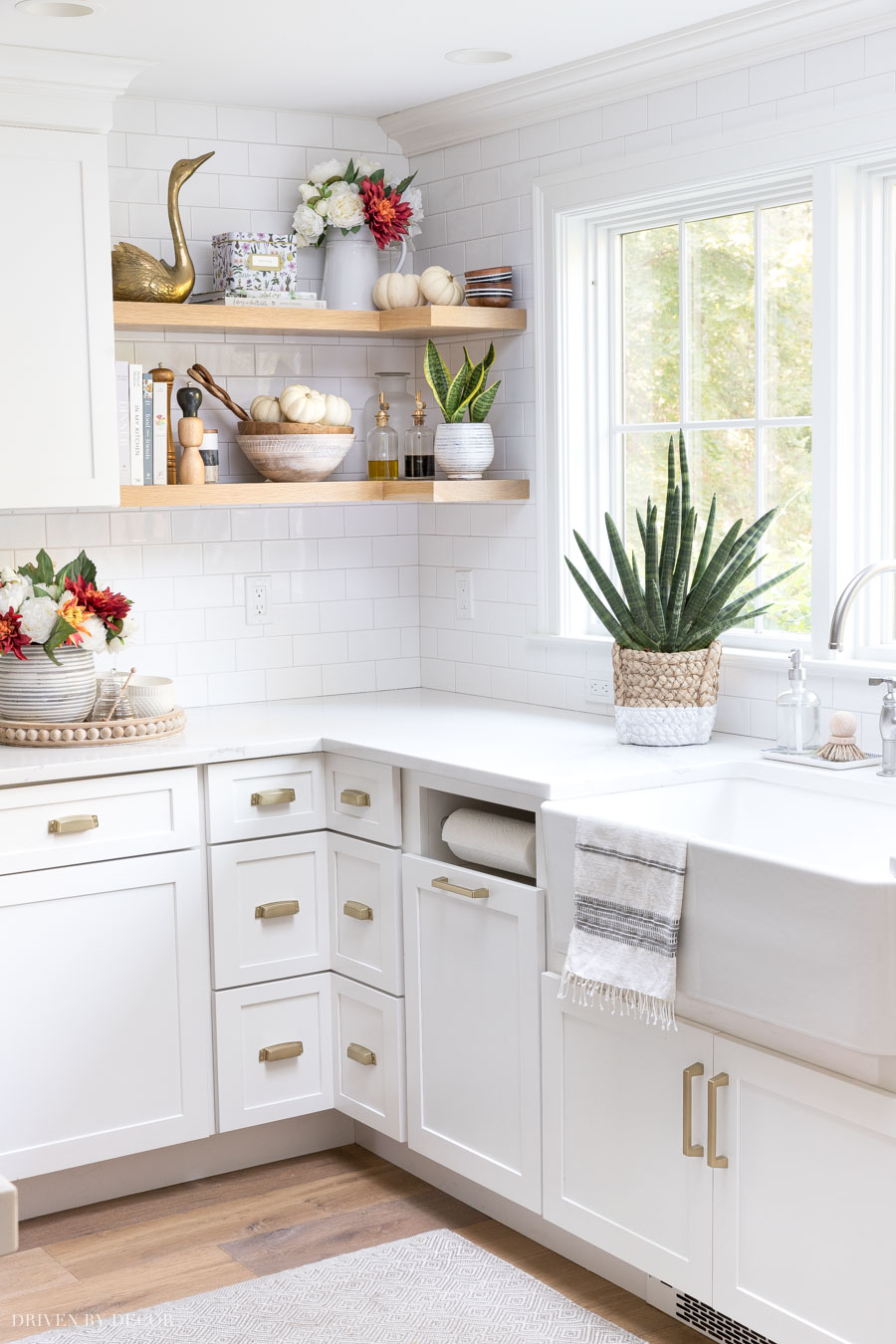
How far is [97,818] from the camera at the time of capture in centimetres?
297

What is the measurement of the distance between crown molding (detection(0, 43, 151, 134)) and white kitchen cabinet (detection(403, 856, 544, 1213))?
168cm

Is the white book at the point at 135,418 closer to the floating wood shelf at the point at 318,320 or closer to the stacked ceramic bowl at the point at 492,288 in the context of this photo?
the floating wood shelf at the point at 318,320

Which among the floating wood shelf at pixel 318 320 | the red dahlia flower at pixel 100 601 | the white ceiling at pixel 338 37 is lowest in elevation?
the red dahlia flower at pixel 100 601

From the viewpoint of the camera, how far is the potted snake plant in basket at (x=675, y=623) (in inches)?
116

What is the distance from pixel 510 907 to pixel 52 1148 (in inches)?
41.9

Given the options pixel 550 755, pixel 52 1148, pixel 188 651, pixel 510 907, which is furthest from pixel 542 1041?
pixel 188 651

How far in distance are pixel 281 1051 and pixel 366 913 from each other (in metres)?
0.38

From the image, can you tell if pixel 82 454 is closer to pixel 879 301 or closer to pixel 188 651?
pixel 188 651

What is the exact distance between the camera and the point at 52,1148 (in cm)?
297

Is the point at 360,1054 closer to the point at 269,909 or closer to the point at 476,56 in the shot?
the point at 269,909

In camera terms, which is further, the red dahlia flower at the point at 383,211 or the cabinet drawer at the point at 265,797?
the red dahlia flower at the point at 383,211


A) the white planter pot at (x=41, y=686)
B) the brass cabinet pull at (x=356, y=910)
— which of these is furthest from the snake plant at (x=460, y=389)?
the brass cabinet pull at (x=356, y=910)

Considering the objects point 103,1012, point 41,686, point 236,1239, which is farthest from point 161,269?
point 236,1239

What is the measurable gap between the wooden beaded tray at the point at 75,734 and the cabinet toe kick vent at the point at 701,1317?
147cm
